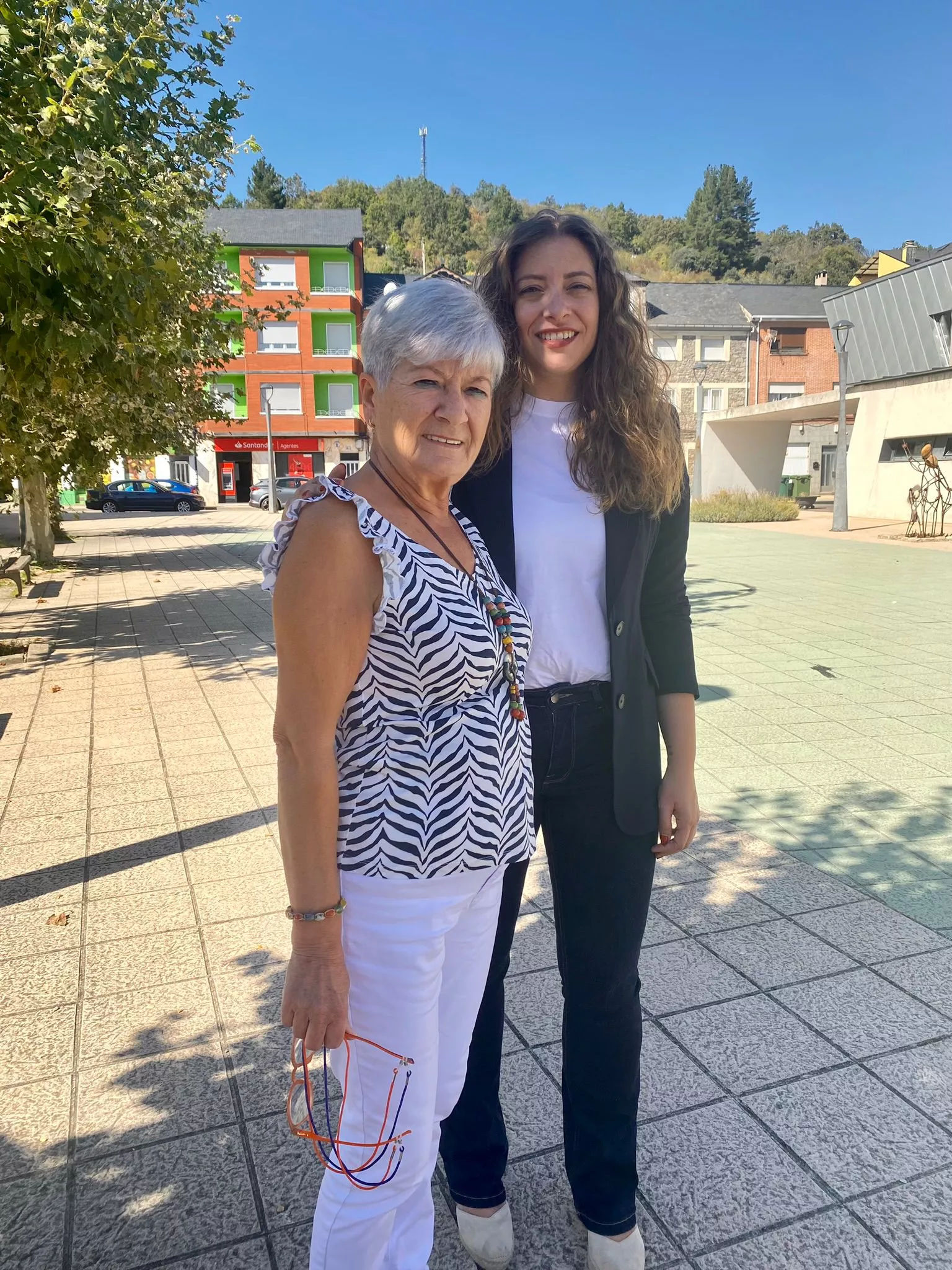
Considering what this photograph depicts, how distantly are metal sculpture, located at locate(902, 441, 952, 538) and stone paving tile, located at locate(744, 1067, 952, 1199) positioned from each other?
18601mm

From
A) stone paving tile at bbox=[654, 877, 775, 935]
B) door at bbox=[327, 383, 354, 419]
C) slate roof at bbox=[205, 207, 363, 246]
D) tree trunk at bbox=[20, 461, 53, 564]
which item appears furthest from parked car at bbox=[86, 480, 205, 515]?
stone paving tile at bbox=[654, 877, 775, 935]

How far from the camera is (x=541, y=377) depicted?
78.5 inches

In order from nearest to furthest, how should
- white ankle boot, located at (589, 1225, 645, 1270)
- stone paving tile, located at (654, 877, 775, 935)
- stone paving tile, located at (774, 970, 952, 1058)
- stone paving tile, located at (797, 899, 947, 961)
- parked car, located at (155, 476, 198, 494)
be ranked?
white ankle boot, located at (589, 1225, 645, 1270), stone paving tile, located at (774, 970, 952, 1058), stone paving tile, located at (797, 899, 947, 961), stone paving tile, located at (654, 877, 775, 935), parked car, located at (155, 476, 198, 494)

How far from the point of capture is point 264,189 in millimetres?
84750

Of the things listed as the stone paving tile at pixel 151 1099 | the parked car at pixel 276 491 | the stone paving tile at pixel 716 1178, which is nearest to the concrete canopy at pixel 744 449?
the parked car at pixel 276 491

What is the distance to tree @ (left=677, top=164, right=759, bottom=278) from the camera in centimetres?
8700

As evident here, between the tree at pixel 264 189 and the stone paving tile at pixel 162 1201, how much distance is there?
90544mm

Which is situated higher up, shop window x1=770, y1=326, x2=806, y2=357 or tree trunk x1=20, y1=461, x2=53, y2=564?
shop window x1=770, y1=326, x2=806, y2=357

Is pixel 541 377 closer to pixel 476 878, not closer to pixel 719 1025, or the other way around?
pixel 476 878

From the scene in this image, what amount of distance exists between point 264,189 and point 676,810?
94.6 metres

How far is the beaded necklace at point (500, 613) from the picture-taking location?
5.18 feet

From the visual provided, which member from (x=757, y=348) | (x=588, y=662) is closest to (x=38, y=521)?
(x=588, y=662)

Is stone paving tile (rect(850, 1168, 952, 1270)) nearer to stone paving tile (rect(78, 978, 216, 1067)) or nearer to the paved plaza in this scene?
the paved plaza

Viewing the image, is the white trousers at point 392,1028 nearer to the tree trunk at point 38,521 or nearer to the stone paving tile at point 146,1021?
the stone paving tile at point 146,1021
